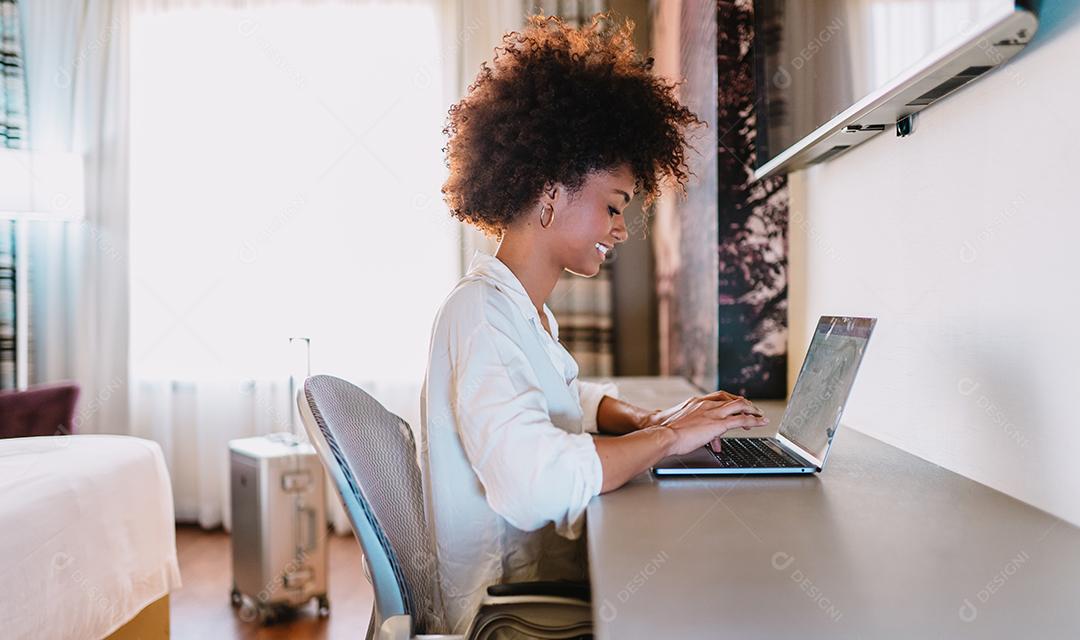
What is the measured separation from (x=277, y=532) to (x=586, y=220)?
199cm

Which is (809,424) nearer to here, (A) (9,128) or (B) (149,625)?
(B) (149,625)

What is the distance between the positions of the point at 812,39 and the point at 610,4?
2.49 metres

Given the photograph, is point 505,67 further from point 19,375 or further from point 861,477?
point 19,375

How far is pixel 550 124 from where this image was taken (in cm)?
134

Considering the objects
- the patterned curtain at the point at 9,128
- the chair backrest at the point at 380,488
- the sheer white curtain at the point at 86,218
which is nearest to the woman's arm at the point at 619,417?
the chair backrest at the point at 380,488

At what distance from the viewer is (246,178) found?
12.4 ft

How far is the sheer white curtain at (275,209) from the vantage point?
372 centimetres

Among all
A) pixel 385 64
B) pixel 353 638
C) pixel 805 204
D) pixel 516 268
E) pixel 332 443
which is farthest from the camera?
pixel 385 64

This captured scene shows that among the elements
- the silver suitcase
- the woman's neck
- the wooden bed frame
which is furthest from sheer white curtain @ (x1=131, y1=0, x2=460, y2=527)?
the woman's neck

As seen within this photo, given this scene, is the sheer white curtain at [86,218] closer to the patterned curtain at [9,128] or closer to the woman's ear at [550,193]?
the patterned curtain at [9,128]

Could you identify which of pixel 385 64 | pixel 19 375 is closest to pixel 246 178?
pixel 385 64

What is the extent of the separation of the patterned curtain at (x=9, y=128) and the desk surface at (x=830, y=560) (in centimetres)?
364

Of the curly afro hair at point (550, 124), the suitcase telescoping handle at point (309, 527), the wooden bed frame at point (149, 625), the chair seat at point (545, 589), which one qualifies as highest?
the curly afro hair at point (550, 124)

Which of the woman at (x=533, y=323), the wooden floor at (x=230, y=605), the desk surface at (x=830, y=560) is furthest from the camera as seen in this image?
the wooden floor at (x=230, y=605)
